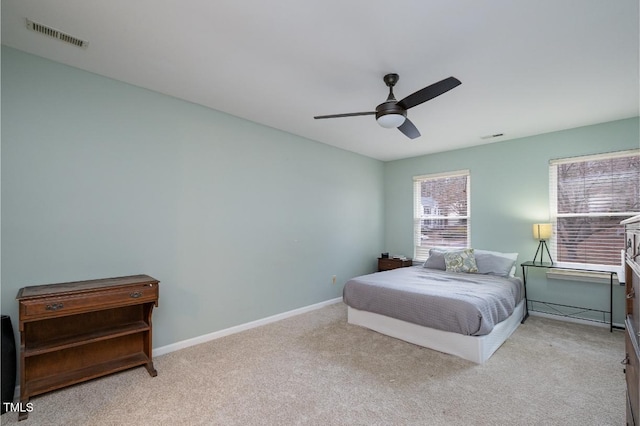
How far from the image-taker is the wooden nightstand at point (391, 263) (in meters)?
5.26

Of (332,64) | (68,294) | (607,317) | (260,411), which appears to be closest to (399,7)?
(332,64)

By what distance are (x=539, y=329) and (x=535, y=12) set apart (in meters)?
3.44

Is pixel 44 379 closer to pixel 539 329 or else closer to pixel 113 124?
pixel 113 124

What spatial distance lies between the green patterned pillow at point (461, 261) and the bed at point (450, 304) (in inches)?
0.5

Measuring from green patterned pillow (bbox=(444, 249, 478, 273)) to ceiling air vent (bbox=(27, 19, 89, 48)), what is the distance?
4677mm

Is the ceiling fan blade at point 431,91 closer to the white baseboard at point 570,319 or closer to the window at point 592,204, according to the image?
the window at point 592,204

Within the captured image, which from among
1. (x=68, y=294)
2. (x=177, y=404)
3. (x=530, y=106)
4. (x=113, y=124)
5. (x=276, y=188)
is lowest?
(x=177, y=404)

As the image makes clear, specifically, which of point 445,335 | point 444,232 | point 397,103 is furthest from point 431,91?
point 444,232

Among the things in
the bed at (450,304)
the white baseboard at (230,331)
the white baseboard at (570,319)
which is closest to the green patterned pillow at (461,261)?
the bed at (450,304)

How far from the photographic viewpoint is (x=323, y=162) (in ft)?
15.6

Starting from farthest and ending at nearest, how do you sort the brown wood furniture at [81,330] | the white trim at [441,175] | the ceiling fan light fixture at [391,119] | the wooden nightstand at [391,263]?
the wooden nightstand at [391,263]
the white trim at [441,175]
the ceiling fan light fixture at [391,119]
the brown wood furniture at [81,330]

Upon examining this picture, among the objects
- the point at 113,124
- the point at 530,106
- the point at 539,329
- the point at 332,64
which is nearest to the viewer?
the point at 332,64

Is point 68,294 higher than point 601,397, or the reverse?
point 68,294

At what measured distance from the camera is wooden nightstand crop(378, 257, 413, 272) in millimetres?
5257
